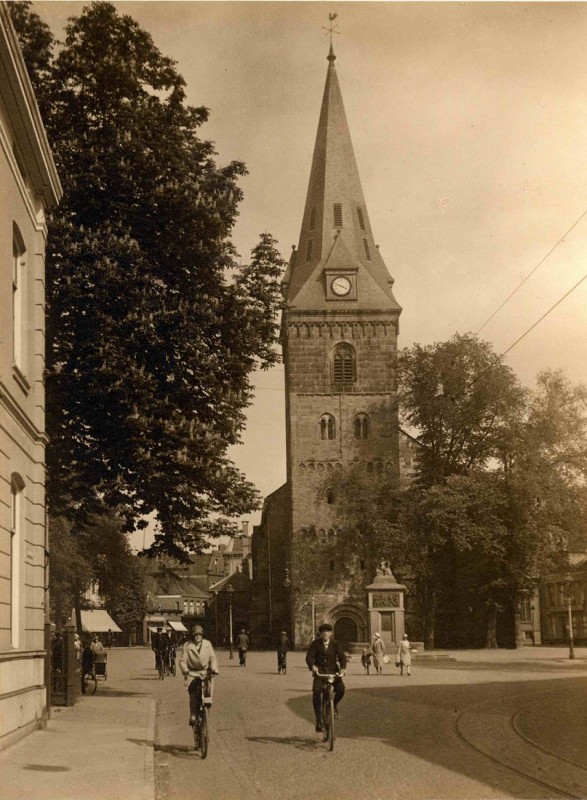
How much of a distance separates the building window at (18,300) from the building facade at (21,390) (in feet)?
0.05

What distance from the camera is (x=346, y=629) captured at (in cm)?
5894

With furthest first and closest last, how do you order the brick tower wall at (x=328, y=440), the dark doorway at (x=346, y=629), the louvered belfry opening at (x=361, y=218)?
1. the louvered belfry opening at (x=361, y=218)
2. the brick tower wall at (x=328, y=440)
3. the dark doorway at (x=346, y=629)

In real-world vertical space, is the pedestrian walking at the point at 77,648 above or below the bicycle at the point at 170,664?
above

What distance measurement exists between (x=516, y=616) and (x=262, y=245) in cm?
3753

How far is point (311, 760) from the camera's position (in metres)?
11.2

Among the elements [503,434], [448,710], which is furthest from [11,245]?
[503,434]

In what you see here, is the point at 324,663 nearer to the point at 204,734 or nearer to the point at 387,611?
the point at 204,734

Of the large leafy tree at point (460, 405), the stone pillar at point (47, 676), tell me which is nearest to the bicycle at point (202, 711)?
the stone pillar at point (47, 676)

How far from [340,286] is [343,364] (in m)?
5.03

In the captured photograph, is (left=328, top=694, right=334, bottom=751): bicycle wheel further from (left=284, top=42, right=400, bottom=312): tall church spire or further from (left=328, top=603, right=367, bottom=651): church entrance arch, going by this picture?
(left=284, top=42, right=400, bottom=312): tall church spire

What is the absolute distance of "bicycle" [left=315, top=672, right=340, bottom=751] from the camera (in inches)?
476

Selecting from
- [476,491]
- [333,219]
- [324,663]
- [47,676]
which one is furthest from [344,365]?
[324,663]

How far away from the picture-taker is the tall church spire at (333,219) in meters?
65.2

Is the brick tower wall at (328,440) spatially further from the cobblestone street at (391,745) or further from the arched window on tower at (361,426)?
the cobblestone street at (391,745)
